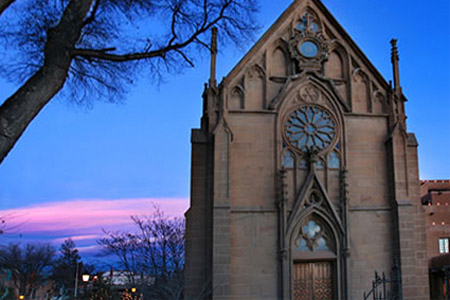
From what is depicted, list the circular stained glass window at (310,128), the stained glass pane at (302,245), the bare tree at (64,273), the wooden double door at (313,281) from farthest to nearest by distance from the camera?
the bare tree at (64,273) → the circular stained glass window at (310,128) → the stained glass pane at (302,245) → the wooden double door at (313,281)

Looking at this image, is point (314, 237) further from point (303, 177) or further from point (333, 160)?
point (333, 160)

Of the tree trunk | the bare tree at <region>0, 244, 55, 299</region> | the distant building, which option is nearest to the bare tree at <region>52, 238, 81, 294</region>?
A: the bare tree at <region>0, 244, 55, 299</region>

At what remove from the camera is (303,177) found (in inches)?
715

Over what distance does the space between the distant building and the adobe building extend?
781 cm

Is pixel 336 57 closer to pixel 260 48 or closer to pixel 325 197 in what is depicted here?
pixel 260 48

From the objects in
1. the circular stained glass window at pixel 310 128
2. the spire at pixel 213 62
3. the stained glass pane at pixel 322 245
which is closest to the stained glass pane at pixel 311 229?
the stained glass pane at pixel 322 245

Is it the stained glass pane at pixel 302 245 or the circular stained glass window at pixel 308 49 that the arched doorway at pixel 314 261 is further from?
the circular stained glass window at pixel 308 49

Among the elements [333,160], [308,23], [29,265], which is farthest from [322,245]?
[29,265]

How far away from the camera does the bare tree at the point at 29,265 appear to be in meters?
43.7

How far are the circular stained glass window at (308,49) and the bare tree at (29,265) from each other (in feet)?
109

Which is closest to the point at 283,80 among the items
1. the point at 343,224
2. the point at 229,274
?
the point at 343,224

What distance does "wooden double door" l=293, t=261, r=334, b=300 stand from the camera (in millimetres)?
17203

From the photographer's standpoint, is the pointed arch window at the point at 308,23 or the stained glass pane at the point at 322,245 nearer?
the stained glass pane at the point at 322,245

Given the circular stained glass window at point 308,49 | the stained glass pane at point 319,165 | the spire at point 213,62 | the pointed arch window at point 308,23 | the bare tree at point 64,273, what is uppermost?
the pointed arch window at point 308,23
